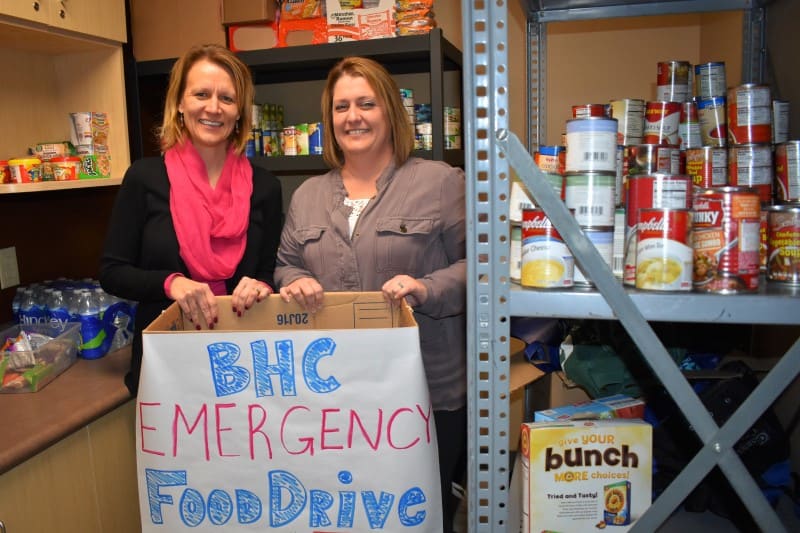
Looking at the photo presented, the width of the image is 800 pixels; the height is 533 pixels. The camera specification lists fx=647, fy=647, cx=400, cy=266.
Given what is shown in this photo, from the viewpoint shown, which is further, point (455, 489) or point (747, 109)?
point (455, 489)

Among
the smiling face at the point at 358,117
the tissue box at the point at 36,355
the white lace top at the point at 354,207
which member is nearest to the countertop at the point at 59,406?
the tissue box at the point at 36,355

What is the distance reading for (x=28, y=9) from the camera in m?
1.97

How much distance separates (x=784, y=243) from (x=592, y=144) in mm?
346

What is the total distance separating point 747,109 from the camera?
46.9 inches

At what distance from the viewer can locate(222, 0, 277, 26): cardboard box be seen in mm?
2684

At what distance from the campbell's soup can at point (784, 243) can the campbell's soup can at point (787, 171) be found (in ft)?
0.48

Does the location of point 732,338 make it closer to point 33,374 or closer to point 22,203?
point 33,374

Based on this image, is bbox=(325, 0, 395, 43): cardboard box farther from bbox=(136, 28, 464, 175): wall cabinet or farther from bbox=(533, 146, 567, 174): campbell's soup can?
bbox=(533, 146, 567, 174): campbell's soup can

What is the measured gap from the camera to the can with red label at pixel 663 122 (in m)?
1.25

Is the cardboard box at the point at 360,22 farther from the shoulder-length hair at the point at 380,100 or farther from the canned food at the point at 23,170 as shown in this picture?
the canned food at the point at 23,170

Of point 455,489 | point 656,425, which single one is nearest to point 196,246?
point 455,489

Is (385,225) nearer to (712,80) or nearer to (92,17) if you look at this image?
(712,80)

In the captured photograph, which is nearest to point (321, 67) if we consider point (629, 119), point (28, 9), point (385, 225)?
point (28, 9)

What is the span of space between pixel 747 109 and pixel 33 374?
76.8 inches
